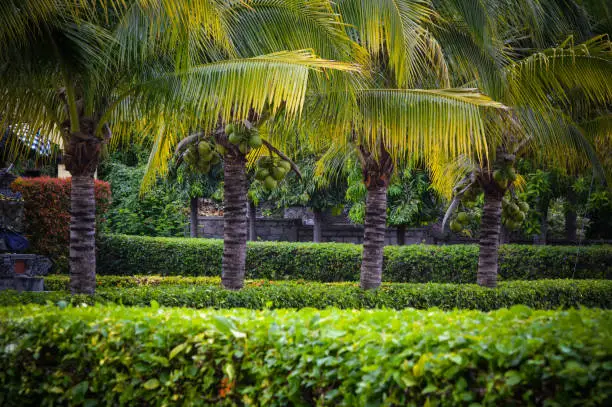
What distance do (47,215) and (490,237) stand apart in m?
9.83

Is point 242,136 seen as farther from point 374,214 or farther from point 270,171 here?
point 374,214

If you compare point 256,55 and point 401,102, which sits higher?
point 256,55

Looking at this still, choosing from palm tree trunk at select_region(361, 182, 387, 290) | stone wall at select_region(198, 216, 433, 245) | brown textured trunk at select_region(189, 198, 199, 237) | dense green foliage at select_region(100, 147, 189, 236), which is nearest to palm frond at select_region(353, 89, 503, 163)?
palm tree trunk at select_region(361, 182, 387, 290)

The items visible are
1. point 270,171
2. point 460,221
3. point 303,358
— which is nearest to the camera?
point 303,358

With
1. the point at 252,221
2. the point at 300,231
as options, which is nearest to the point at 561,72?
the point at 252,221

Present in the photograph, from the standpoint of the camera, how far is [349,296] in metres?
9.35

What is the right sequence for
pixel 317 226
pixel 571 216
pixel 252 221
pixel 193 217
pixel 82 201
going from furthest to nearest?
1. pixel 252 221
2. pixel 193 217
3. pixel 317 226
4. pixel 571 216
5. pixel 82 201

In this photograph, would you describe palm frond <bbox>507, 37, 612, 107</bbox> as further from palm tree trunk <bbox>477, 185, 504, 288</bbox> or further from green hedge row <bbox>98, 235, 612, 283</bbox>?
green hedge row <bbox>98, 235, 612, 283</bbox>

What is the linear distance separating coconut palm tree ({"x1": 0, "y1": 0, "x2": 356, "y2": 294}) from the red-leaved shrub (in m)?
6.53

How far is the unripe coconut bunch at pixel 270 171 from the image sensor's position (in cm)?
880

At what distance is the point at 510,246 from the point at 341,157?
5.46 metres

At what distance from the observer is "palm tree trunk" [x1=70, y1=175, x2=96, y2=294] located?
7.99m

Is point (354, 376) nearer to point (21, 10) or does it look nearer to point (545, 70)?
point (21, 10)

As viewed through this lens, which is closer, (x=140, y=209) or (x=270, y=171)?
(x=270, y=171)
